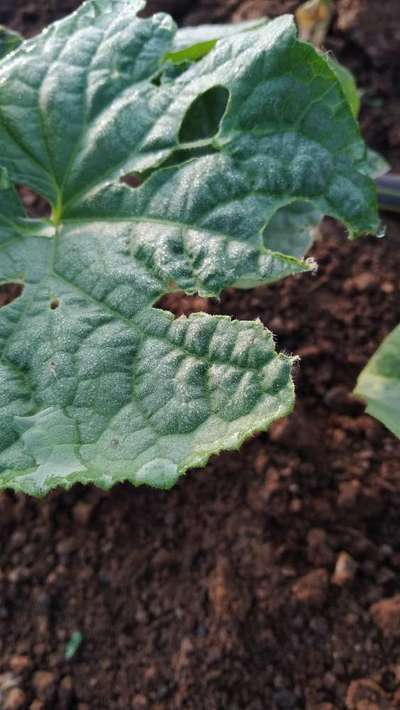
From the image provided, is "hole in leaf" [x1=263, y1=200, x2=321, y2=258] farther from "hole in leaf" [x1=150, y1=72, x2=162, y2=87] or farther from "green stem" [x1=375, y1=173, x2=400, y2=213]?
"green stem" [x1=375, y1=173, x2=400, y2=213]

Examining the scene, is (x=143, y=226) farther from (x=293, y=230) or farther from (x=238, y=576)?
(x=238, y=576)

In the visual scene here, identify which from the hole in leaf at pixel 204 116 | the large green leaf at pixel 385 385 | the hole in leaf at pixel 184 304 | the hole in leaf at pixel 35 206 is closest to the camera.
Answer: the large green leaf at pixel 385 385

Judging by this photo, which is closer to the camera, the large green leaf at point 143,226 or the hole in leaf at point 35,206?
the large green leaf at point 143,226

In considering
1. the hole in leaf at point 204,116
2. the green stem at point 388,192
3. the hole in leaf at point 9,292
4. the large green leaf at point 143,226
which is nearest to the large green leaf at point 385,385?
the large green leaf at point 143,226

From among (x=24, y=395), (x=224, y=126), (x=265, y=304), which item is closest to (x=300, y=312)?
(x=265, y=304)

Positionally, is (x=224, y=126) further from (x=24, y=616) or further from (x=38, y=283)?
(x=24, y=616)

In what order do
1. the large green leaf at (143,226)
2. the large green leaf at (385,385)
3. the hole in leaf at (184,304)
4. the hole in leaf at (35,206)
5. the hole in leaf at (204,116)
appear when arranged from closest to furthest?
the large green leaf at (143,226)
the large green leaf at (385,385)
the hole in leaf at (204,116)
the hole in leaf at (184,304)
the hole in leaf at (35,206)

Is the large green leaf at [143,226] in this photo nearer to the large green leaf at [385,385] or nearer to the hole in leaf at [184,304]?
the large green leaf at [385,385]

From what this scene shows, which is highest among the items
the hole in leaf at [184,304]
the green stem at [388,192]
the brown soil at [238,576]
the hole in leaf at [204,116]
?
the hole in leaf at [204,116]
